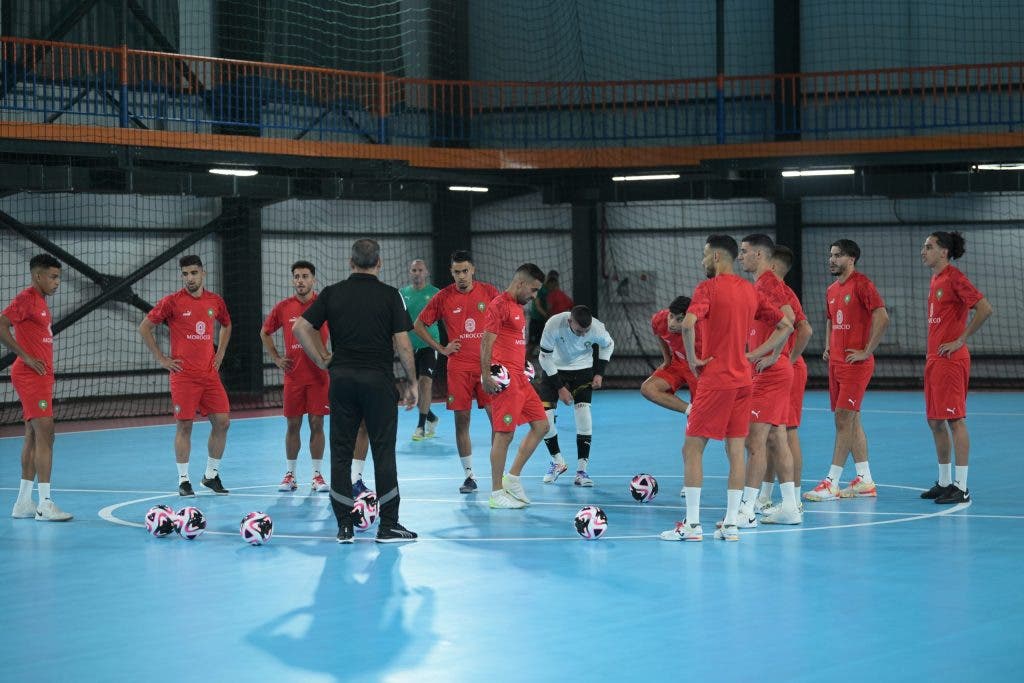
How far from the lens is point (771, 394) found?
891cm

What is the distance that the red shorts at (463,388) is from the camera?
36.2 ft

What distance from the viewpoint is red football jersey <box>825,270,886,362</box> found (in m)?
10.4

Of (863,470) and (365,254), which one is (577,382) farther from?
(365,254)

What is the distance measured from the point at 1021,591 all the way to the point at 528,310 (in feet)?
59.4

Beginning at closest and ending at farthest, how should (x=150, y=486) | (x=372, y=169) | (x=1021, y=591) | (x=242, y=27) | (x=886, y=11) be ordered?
(x=1021, y=591)
(x=150, y=486)
(x=372, y=169)
(x=242, y=27)
(x=886, y=11)

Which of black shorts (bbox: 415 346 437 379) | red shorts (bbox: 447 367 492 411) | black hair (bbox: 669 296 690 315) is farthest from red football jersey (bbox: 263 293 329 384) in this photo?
black shorts (bbox: 415 346 437 379)

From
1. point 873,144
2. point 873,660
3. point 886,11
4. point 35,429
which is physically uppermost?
point 886,11

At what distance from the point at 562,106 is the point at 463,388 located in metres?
14.6

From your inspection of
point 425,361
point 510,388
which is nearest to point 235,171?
point 425,361

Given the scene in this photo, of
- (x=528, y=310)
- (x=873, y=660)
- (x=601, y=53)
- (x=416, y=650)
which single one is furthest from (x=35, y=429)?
(x=601, y=53)

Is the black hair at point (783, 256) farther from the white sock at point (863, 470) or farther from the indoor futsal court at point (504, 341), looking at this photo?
the white sock at point (863, 470)

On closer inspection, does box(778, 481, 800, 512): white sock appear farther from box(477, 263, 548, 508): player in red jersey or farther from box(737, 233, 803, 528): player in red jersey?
box(477, 263, 548, 508): player in red jersey

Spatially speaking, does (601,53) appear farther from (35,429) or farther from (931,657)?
(931,657)

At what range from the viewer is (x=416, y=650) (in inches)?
233
